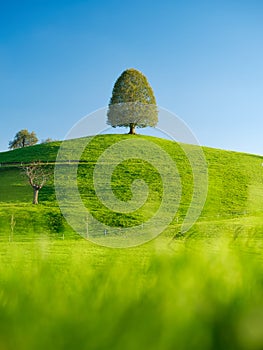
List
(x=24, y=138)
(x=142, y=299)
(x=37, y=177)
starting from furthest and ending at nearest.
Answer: (x=24, y=138) → (x=37, y=177) → (x=142, y=299)

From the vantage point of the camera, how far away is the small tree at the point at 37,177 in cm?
3347

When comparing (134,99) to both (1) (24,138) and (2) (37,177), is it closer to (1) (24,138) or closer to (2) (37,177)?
(2) (37,177)

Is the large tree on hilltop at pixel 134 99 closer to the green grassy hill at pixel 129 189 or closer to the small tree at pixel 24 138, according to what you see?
the green grassy hill at pixel 129 189

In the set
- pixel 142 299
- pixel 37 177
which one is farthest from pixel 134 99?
pixel 142 299

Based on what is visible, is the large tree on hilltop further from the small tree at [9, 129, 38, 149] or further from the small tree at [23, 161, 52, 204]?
the small tree at [9, 129, 38, 149]

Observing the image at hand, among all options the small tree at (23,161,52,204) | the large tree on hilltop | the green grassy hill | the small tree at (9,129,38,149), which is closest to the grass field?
the green grassy hill

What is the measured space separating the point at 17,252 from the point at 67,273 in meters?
0.12

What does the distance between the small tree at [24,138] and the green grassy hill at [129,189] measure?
1004 inches

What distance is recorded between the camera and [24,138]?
77.1 m

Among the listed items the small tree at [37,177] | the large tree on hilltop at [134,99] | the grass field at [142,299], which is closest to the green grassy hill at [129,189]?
the small tree at [37,177]

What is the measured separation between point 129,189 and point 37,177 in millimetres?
8291

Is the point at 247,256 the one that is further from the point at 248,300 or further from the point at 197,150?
the point at 197,150

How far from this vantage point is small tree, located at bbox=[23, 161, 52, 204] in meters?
33.5

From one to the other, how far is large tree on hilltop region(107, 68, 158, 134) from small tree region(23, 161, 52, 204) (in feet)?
58.7
